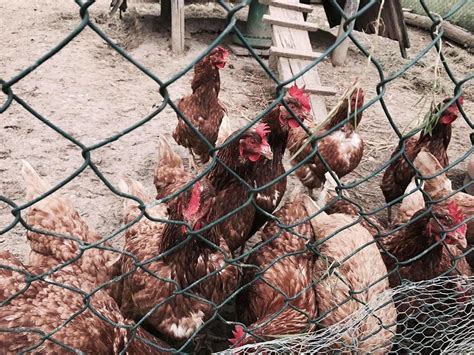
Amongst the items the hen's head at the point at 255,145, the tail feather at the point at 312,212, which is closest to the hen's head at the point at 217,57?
the hen's head at the point at 255,145

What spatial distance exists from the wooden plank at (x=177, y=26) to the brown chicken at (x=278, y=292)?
3.33 meters

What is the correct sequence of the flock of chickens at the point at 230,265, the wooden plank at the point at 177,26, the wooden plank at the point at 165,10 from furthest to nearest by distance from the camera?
the wooden plank at the point at 165,10 < the wooden plank at the point at 177,26 < the flock of chickens at the point at 230,265

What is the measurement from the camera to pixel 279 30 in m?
4.67

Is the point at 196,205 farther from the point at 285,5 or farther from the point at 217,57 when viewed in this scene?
the point at 285,5

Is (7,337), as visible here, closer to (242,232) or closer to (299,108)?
(242,232)

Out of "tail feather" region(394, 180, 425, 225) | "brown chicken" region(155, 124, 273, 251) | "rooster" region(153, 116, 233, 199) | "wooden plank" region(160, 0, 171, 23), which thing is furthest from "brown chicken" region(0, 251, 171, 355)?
"wooden plank" region(160, 0, 171, 23)

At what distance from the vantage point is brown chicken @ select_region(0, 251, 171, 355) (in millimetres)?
1587

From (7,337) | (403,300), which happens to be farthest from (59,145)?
(403,300)

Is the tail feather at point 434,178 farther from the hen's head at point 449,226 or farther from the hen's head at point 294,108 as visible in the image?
the hen's head at point 294,108

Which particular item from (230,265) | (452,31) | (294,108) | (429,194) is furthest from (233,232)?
(452,31)

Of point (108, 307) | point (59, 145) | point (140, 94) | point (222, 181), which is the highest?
point (140, 94)

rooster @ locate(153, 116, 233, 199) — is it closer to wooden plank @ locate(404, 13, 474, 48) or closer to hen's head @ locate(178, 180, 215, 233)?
hen's head @ locate(178, 180, 215, 233)

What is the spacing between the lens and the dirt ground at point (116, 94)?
134 inches

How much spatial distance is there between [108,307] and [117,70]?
3.55m
